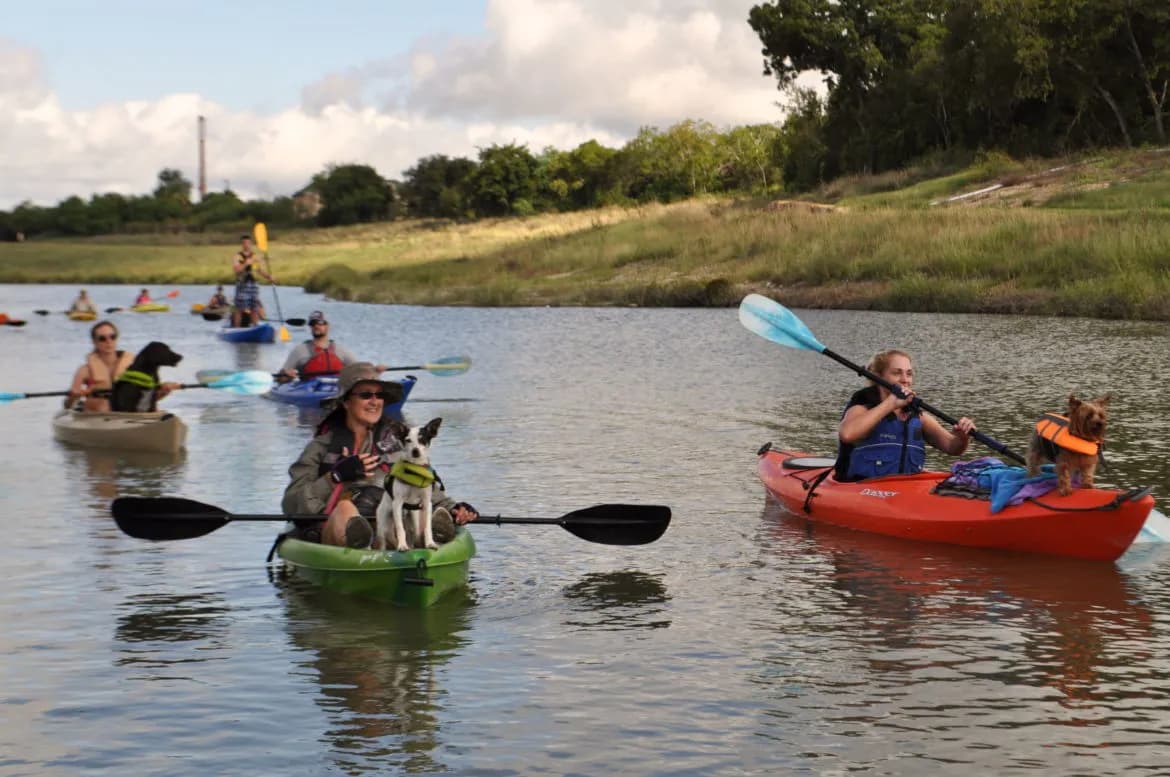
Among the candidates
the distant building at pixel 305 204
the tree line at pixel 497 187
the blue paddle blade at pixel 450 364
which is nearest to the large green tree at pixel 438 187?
the tree line at pixel 497 187

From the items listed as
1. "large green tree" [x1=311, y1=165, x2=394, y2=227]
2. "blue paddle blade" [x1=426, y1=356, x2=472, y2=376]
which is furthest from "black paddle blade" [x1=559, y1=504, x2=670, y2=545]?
"large green tree" [x1=311, y1=165, x2=394, y2=227]

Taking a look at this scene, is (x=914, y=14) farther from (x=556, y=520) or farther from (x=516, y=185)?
(x=556, y=520)

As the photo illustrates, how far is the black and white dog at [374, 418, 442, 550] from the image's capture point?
7309 mm

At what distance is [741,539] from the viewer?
10562mm

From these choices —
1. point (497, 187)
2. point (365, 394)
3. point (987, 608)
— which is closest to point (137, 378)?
point (365, 394)

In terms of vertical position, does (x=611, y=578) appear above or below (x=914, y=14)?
below

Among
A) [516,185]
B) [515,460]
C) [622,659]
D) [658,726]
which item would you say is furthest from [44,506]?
[516,185]

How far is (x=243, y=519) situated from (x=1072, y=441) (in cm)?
458

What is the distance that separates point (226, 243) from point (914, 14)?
40.8m

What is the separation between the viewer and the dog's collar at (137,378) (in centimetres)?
1438

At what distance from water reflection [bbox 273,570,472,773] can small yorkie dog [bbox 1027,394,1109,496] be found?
133 inches

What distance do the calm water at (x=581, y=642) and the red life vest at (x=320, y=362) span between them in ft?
8.34

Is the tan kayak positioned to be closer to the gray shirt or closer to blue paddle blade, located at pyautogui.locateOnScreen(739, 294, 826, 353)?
the gray shirt

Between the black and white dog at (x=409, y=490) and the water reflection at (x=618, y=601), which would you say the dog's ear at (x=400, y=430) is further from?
the water reflection at (x=618, y=601)
